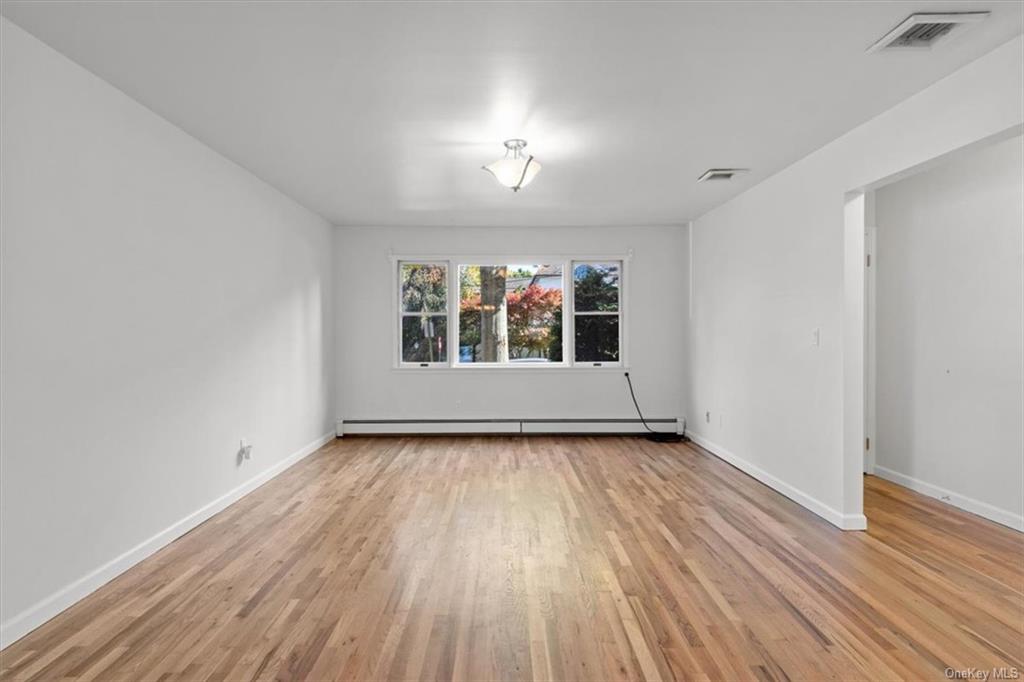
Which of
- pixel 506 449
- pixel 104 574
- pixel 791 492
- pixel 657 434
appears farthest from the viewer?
pixel 657 434

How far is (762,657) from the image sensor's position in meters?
2.07

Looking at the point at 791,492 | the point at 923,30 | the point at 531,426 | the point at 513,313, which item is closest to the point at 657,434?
the point at 531,426

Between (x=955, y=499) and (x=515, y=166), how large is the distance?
154 inches

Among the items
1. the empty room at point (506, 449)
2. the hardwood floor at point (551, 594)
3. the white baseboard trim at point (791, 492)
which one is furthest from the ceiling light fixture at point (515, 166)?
the white baseboard trim at point (791, 492)

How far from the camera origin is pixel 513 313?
6977mm

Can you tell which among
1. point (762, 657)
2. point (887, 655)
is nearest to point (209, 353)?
point (762, 657)

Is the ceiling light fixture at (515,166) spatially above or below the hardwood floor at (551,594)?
above

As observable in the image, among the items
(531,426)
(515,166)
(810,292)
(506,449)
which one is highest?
(515,166)

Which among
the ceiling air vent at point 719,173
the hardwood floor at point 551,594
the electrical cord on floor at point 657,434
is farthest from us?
the electrical cord on floor at point 657,434

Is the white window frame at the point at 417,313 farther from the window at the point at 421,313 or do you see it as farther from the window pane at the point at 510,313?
the window pane at the point at 510,313

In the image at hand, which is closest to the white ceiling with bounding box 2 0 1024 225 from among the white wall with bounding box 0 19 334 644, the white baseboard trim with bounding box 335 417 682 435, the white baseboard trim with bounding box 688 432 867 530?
the white wall with bounding box 0 19 334 644

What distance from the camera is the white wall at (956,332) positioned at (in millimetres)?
3596

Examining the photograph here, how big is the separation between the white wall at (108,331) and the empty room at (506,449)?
2cm

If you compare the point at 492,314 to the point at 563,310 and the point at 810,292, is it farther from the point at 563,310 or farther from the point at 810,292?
the point at 810,292
